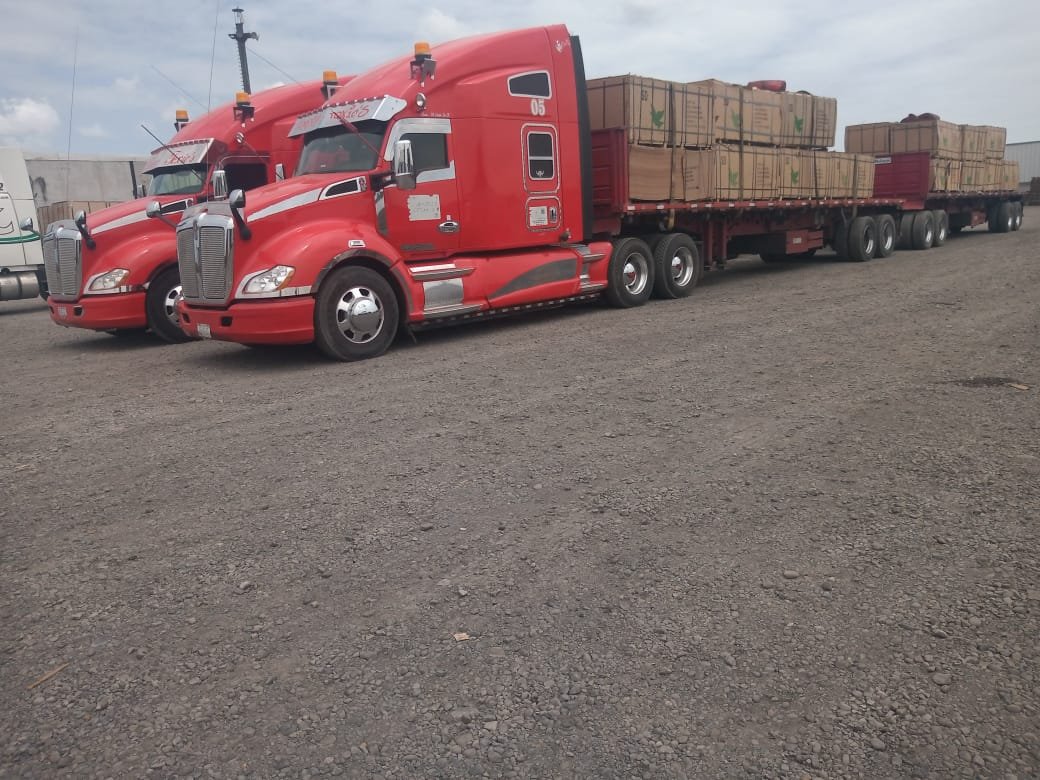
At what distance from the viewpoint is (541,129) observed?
1020 centimetres

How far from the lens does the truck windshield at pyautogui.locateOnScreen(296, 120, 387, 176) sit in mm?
8844

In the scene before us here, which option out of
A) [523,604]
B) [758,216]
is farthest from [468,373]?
[758,216]

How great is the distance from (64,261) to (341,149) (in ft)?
13.1

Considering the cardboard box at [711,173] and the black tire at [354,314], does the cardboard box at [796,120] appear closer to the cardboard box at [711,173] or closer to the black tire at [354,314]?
the cardboard box at [711,173]

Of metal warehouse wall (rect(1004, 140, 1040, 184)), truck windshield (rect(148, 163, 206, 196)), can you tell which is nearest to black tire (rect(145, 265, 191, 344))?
truck windshield (rect(148, 163, 206, 196))

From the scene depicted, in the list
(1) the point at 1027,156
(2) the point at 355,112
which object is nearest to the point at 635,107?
(2) the point at 355,112

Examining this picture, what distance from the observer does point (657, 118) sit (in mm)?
11812

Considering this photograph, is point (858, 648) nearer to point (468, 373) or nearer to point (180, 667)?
point (180, 667)

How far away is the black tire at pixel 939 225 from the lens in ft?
70.3

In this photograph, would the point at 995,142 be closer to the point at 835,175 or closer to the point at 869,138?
the point at 869,138

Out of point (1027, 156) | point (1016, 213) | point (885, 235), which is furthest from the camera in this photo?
point (1027, 156)

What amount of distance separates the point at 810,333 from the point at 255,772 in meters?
7.51

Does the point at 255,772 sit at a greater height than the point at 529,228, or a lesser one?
lesser

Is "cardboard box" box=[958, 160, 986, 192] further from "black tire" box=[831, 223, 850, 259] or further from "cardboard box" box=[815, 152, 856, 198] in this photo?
"cardboard box" box=[815, 152, 856, 198]
